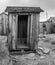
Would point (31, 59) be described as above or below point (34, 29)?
below

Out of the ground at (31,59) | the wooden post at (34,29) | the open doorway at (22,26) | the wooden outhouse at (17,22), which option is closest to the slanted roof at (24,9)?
the wooden outhouse at (17,22)

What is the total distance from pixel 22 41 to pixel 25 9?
235cm

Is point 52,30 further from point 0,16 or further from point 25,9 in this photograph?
point 25,9

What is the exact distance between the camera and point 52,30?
17.4m

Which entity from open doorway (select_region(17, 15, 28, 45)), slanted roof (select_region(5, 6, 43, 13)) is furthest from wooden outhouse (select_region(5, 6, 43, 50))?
open doorway (select_region(17, 15, 28, 45))

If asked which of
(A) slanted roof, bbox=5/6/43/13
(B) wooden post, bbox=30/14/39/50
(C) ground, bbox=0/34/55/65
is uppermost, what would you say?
(A) slanted roof, bbox=5/6/43/13

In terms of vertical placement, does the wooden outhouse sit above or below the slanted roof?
below

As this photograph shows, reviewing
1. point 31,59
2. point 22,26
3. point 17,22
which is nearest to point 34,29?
point 17,22

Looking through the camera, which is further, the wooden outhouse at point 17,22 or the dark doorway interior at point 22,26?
the dark doorway interior at point 22,26

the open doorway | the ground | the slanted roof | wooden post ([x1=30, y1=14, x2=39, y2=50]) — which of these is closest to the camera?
the ground

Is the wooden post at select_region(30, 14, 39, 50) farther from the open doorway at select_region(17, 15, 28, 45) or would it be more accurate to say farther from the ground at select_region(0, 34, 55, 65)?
the open doorway at select_region(17, 15, 28, 45)

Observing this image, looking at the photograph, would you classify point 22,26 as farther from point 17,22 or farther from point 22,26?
point 17,22

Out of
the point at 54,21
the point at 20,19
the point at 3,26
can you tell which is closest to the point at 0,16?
the point at 3,26

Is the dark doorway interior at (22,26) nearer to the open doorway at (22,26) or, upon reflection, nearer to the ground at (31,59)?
the open doorway at (22,26)
